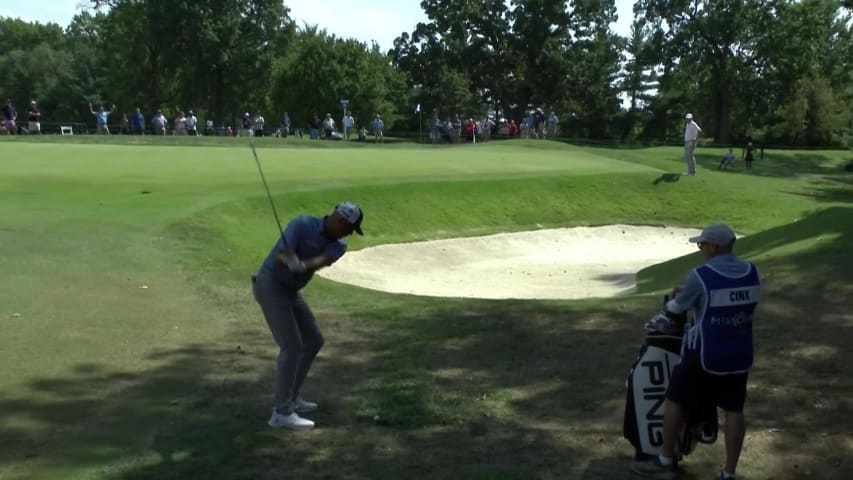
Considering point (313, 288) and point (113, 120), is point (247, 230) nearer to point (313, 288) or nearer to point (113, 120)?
point (313, 288)

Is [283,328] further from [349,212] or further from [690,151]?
[690,151]

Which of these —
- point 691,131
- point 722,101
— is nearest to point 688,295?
point 691,131

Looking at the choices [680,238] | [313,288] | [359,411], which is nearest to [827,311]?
[359,411]

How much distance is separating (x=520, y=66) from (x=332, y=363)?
81806 mm

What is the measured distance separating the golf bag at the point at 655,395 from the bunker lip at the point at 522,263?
10881 millimetres

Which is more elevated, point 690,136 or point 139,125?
point 690,136

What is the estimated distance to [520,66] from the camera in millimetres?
89625

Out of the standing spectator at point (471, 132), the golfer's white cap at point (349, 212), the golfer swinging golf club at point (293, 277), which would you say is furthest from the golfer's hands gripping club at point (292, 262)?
the standing spectator at point (471, 132)

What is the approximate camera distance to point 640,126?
281 feet

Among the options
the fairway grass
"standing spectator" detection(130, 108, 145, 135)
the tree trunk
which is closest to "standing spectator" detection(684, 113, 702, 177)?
the fairway grass

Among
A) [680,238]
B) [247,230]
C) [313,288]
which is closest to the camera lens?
[313,288]

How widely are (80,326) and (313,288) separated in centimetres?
438

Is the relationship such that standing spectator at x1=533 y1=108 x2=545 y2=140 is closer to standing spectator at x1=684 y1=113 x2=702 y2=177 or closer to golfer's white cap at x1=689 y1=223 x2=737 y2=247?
standing spectator at x1=684 y1=113 x2=702 y2=177

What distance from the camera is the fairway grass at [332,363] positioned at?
7273 mm
